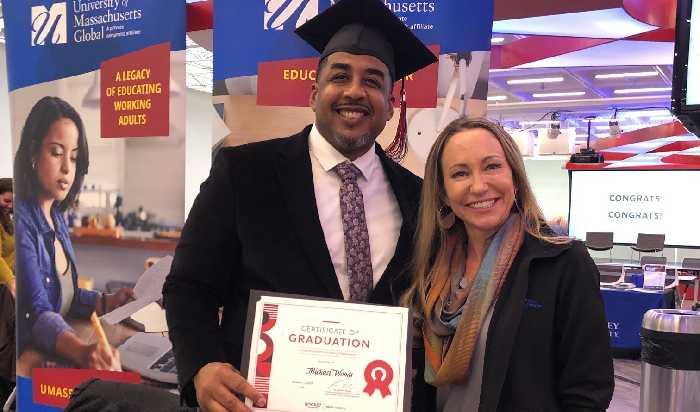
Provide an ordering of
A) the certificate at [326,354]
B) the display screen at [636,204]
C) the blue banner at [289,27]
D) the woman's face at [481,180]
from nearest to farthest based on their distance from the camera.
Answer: the certificate at [326,354] → the woman's face at [481,180] → the blue banner at [289,27] → the display screen at [636,204]

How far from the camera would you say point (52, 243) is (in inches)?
145

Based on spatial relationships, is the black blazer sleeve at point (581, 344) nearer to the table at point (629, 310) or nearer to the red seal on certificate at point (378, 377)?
the red seal on certificate at point (378, 377)

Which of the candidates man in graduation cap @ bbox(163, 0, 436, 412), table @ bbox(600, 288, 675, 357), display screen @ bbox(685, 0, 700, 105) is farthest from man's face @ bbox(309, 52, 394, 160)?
table @ bbox(600, 288, 675, 357)

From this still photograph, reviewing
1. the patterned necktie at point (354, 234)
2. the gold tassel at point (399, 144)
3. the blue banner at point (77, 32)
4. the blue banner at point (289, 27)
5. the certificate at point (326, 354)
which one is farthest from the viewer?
the blue banner at point (77, 32)

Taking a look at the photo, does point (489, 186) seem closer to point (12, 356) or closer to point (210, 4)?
point (210, 4)

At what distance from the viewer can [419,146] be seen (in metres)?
2.95

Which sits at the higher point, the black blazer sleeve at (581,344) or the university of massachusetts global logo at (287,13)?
the university of massachusetts global logo at (287,13)

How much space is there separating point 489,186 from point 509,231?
12cm

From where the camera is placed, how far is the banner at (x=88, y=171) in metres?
3.45

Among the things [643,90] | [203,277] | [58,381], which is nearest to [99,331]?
[58,381]

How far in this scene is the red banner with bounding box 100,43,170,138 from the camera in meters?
3.42

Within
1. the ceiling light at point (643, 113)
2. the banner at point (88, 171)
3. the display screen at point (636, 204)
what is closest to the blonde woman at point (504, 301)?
the banner at point (88, 171)

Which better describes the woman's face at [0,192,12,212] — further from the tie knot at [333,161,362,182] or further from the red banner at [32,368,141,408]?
the tie knot at [333,161,362,182]

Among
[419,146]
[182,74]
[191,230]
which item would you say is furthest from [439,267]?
[182,74]
